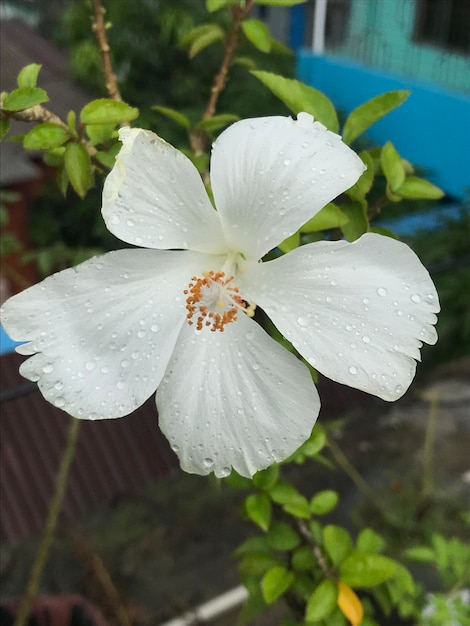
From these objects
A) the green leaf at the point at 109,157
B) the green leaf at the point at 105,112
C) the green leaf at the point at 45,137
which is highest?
the green leaf at the point at 105,112

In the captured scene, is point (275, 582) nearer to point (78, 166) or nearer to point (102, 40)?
point (78, 166)

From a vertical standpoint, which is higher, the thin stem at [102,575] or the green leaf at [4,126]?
the green leaf at [4,126]

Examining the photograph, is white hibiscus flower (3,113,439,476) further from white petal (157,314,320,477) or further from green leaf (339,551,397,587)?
green leaf (339,551,397,587)

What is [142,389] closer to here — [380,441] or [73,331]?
[73,331]

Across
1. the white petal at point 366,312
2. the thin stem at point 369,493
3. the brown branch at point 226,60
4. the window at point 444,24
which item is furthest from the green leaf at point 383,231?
the window at point 444,24

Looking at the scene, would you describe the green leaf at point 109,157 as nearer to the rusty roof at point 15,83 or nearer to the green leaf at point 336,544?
the rusty roof at point 15,83

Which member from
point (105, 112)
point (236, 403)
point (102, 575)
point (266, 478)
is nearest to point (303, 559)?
point (266, 478)

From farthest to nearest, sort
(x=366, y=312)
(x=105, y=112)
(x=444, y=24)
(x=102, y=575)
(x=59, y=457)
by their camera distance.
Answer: (x=444, y=24)
(x=102, y=575)
(x=59, y=457)
(x=105, y=112)
(x=366, y=312)

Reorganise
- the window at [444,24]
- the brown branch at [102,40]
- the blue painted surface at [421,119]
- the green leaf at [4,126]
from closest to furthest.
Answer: the green leaf at [4,126]
the brown branch at [102,40]
the blue painted surface at [421,119]
the window at [444,24]
